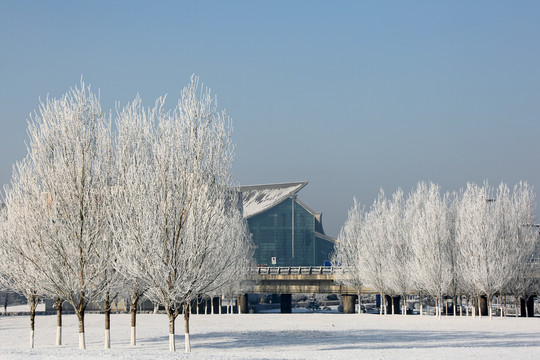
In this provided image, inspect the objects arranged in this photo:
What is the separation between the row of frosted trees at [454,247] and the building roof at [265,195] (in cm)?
6259

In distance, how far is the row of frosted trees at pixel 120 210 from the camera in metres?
27.5

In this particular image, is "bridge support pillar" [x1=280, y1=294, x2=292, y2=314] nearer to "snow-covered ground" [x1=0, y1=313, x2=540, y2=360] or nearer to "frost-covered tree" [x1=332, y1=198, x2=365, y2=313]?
"frost-covered tree" [x1=332, y1=198, x2=365, y2=313]

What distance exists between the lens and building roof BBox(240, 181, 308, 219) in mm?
137762

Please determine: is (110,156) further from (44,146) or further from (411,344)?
(411,344)

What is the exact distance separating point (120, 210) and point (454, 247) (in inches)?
1770

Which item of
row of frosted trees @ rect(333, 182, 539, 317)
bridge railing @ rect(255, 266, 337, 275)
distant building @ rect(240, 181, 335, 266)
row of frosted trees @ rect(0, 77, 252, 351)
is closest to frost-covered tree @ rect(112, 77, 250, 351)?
row of frosted trees @ rect(0, 77, 252, 351)

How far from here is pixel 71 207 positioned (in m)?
30.6

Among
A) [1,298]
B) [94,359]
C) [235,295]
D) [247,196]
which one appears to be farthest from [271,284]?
[247,196]

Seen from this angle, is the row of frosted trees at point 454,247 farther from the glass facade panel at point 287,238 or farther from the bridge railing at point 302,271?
the glass facade panel at point 287,238

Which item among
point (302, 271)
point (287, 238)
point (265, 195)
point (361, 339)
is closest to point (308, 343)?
point (361, 339)

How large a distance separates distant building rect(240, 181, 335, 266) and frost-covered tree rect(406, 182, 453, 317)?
64367 mm

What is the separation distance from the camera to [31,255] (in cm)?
3083

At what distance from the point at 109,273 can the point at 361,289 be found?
50479 millimetres

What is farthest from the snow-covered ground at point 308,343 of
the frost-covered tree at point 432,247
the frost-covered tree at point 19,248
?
the frost-covered tree at point 432,247
